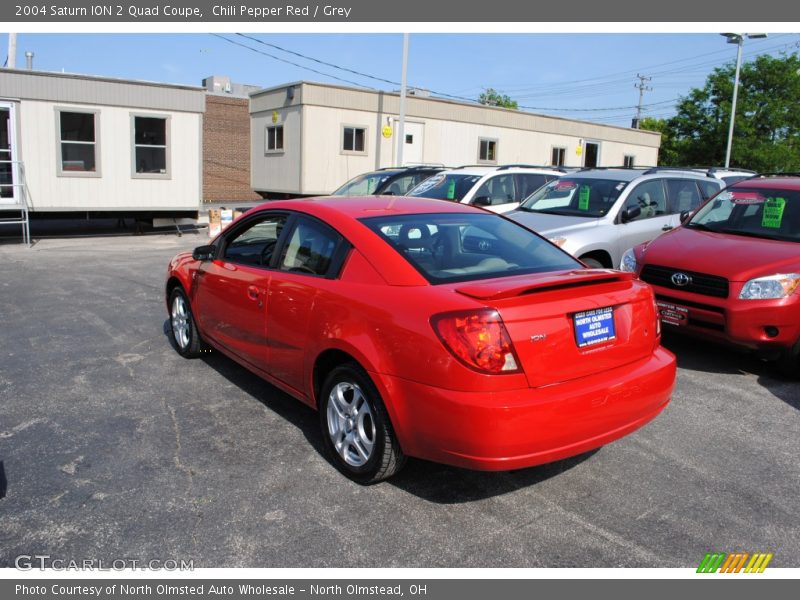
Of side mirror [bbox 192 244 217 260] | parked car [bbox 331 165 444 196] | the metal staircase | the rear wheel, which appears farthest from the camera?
the metal staircase

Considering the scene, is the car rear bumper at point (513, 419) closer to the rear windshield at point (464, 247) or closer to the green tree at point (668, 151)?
the rear windshield at point (464, 247)

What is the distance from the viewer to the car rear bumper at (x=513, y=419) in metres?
3.21

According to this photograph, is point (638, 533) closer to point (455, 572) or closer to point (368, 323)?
point (455, 572)

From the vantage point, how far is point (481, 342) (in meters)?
3.23

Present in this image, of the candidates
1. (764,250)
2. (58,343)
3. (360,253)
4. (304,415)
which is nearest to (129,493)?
(304,415)

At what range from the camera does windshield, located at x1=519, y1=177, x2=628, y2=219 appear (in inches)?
345

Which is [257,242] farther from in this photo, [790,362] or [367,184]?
[367,184]

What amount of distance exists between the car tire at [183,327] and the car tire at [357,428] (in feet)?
7.76

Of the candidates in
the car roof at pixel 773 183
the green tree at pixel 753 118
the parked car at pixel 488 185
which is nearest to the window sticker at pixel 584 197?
the car roof at pixel 773 183

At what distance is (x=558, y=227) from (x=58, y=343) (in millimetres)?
5586

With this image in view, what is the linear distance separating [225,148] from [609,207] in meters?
29.4

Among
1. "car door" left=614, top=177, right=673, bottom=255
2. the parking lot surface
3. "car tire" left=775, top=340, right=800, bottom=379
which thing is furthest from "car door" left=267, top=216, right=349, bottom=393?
"car door" left=614, top=177, right=673, bottom=255

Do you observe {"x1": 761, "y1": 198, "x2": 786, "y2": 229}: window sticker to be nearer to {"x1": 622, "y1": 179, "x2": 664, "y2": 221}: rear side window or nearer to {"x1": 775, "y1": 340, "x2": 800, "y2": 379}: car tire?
{"x1": 775, "y1": 340, "x2": 800, "y2": 379}: car tire

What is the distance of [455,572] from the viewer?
305cm
